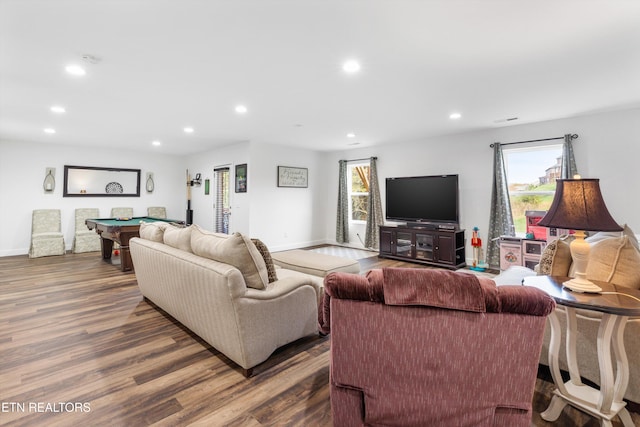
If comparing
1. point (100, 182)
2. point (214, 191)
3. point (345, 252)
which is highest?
point (100, 182)

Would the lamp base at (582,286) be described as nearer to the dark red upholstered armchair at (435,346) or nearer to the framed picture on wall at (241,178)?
the dark red upholstered armchair at (435,346)

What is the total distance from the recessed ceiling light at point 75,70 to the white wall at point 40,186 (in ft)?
16.1

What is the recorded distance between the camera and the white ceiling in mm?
1915

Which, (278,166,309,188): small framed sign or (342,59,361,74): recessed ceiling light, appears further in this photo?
(278,166,309,188): small framed sign

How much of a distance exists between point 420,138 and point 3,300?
656cm

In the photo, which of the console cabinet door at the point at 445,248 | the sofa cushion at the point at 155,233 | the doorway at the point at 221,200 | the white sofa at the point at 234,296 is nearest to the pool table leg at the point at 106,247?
the doorway at the point at 221,200

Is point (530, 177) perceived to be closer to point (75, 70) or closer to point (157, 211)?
point (75, 70)

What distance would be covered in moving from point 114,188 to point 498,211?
8.14 metres

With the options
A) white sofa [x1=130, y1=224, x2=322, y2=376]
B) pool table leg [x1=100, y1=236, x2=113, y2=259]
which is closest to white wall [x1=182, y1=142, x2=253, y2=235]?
pool table leg [x1=100, y1=236, x2=113, y2=259]

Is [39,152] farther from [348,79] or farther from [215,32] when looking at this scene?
Result: [348,79]

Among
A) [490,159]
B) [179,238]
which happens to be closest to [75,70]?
[179,238]

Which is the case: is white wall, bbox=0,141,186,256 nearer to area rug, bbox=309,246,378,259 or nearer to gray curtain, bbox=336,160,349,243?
area rug, bbox=309,246,378,259

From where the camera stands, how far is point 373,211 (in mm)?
6602

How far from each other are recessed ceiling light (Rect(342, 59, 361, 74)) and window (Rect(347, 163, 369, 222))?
13.9 ft
